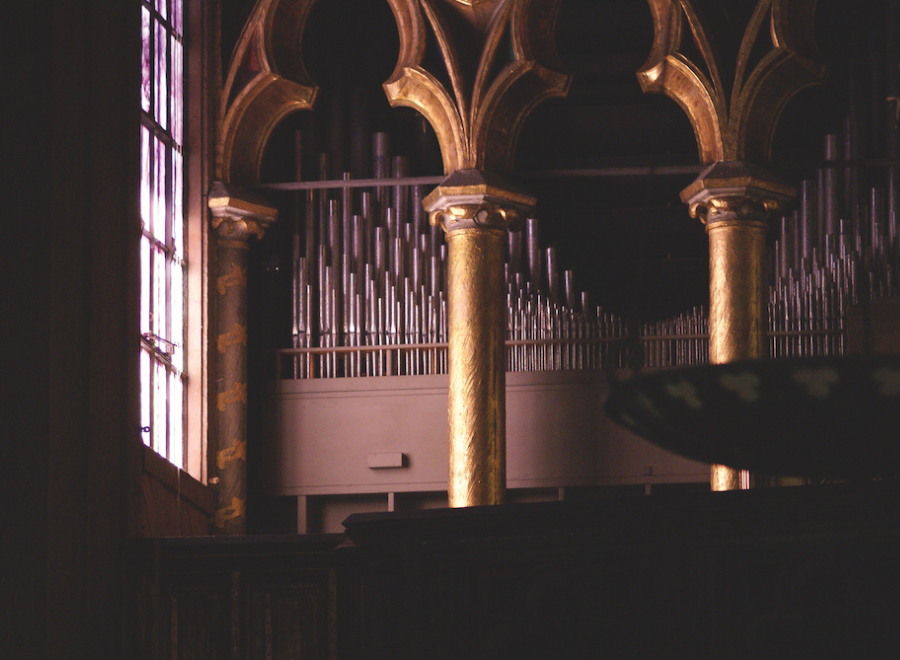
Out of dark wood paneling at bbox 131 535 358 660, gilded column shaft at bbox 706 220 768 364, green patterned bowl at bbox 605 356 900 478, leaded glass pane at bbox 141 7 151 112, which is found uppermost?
leaded glass pane at bbox 141 7 151 112

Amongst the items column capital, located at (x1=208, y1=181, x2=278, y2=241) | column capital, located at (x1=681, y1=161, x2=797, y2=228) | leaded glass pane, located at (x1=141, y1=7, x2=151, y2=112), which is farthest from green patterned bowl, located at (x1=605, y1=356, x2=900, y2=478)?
column capital, located at (x1=208, y1=181, x2=278, y2=241)

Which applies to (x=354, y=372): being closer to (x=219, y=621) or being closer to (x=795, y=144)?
(x=219, y=621)

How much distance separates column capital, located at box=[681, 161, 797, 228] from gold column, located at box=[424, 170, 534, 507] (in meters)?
1.27

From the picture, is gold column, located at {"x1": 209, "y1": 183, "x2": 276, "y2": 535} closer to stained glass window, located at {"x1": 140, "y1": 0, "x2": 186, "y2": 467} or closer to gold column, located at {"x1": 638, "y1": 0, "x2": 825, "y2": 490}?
stained glass window, located at {"x1": 140, "y1": 0, "x2": 186, "y2": 467}

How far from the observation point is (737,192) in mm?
8727

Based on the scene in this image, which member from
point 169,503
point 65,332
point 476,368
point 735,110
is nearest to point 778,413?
point 65,332

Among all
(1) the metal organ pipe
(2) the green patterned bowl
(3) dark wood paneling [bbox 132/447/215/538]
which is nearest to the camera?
(2) the green patterned bowl

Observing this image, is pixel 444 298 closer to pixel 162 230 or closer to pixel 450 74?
pixel 450 74

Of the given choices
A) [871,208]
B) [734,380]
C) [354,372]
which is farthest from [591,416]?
[734,380]

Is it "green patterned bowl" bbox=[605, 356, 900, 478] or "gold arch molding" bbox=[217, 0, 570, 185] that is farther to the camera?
"gold arch molding" bbox=[217, 0, 570, 185]

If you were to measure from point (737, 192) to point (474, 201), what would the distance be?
183 centimetres

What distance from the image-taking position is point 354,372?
9594 millimetres

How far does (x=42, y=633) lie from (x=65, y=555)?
41 centimetres

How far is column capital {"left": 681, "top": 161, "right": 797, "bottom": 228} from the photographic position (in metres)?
8.73
